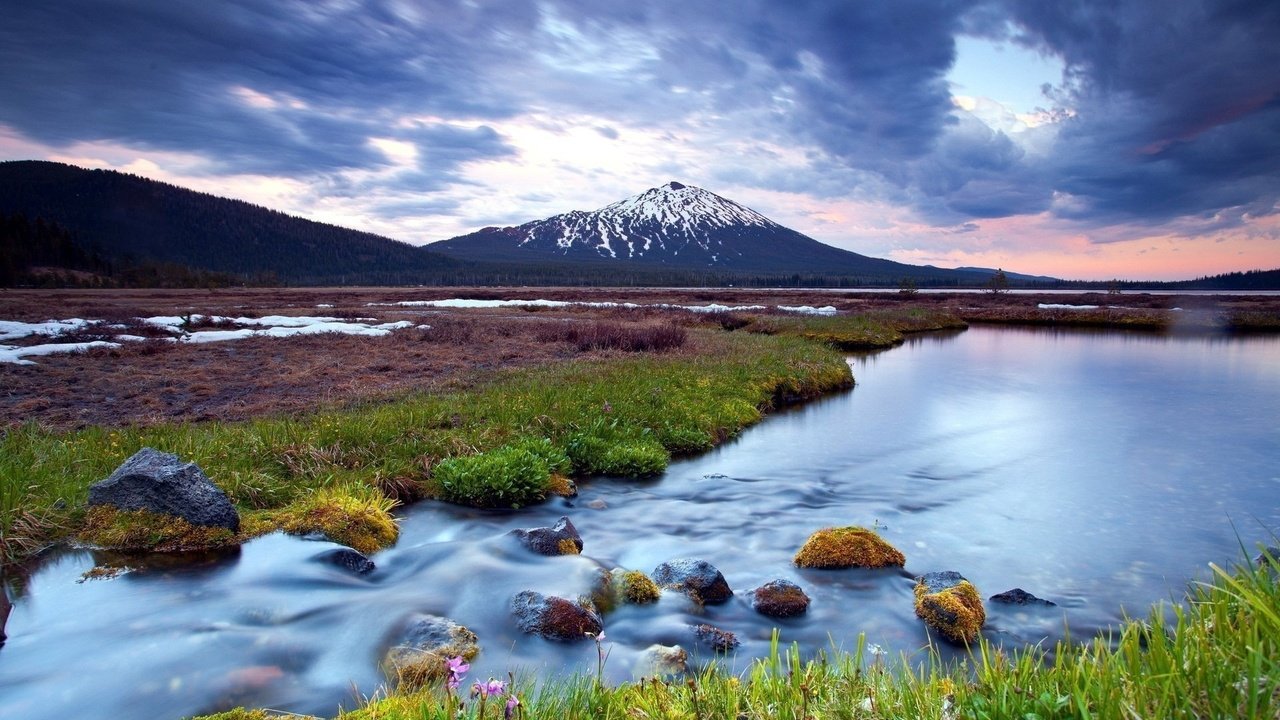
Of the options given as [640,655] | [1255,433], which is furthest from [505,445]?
[1255,433]

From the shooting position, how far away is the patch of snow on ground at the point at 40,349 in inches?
831

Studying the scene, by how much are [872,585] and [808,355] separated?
1887 cm

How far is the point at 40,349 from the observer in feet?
74.1

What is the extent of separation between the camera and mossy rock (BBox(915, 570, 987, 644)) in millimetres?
6840

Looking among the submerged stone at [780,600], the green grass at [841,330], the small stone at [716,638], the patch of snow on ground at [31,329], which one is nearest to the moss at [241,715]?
the small stone at [716,638]

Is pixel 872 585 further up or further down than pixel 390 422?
further down

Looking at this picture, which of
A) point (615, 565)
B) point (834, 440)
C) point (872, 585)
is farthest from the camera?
point (834, 440)

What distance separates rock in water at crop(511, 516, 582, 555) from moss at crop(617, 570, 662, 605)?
1428mm

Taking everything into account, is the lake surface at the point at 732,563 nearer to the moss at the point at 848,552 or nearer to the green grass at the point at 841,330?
the moss at the point at 848,552

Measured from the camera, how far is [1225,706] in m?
2.50

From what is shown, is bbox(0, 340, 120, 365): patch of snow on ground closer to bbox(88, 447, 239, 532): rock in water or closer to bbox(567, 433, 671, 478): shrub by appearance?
bbox(88, 447, 239, 532): rock in water

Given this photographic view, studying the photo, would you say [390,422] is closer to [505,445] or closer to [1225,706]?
[505,445]

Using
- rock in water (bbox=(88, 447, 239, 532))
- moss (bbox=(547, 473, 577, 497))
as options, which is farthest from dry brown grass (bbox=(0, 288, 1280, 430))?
moss (bbox=(547, 473, 577, 497))

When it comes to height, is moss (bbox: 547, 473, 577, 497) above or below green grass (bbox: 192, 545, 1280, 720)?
below
